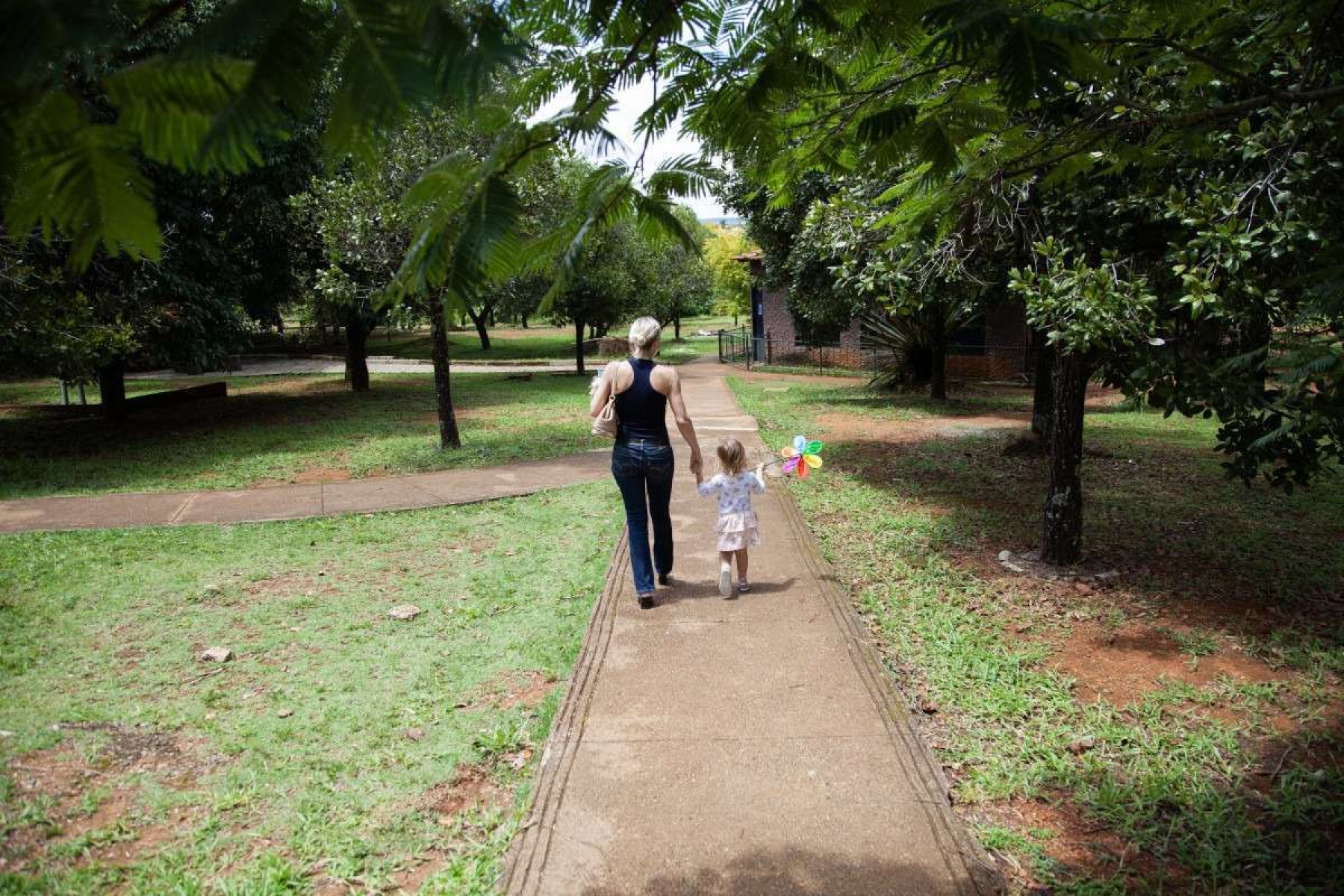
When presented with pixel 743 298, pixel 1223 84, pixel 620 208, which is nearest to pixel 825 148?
pixel 620 208

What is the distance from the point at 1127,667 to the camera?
4.90 m

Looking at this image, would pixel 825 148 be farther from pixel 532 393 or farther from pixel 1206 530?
pixel 532 393

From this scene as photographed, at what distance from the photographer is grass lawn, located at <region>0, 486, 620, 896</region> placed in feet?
10.4

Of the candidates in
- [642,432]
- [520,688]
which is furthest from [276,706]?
[642,432]

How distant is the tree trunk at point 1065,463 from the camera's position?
20.9 feet

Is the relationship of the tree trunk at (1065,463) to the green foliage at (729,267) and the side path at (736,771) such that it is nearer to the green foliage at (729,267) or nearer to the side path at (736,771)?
the side path at (736,771)

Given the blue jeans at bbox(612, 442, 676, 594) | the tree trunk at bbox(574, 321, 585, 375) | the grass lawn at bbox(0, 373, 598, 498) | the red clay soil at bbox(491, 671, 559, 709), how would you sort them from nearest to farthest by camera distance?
the red clay soil at bbox(491, 671, 559, 709), the blue jeans at bbox(612, 442, 676, 594), the grass lawn at bbox(0, 373, 598, 498), the tree trunk at bbox(574, 321, 585, 375)

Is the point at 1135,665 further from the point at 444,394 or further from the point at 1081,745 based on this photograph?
the point at 444,394

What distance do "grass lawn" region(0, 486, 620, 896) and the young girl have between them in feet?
3.46

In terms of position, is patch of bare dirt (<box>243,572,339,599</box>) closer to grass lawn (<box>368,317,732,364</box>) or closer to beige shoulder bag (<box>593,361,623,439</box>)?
beige shoulder bag (<box>593,361,623,439</box>)

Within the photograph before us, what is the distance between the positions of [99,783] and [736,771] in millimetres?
2796

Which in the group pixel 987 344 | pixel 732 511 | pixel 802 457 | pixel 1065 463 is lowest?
pixel 732 511

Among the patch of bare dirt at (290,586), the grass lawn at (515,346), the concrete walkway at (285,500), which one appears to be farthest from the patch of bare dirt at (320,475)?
the grass lawn at (515,346)

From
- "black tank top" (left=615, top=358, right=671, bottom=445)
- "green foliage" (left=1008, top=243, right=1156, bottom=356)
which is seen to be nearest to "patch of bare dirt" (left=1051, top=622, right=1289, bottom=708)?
"green foliage" (left=1008, top=243, right=1156, bottom=356)
